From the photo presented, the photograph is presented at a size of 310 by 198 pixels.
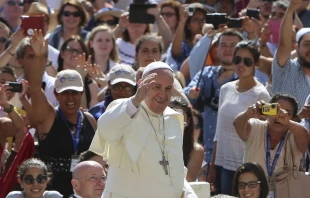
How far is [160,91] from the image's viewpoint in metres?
8.20

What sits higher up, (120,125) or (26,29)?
(26,29)

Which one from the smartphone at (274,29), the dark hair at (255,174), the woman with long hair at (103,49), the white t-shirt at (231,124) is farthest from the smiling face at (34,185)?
the smartphone at (274,29)

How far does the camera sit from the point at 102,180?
9852 mm

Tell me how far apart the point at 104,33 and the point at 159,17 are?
3.49 feet

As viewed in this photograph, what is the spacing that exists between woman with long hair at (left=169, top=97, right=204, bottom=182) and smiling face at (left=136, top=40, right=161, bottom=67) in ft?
6.02

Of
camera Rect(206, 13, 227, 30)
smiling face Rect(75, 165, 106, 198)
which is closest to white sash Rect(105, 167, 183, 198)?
smiling face Rect(75, 165, 106, 198)

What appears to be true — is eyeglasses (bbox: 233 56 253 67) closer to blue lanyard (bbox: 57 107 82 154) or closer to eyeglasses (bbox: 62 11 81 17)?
blue lanyard (bbox: 57 107 82 154)

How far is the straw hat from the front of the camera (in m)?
14.0

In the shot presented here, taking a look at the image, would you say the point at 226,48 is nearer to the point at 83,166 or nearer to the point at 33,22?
the point at 33,22

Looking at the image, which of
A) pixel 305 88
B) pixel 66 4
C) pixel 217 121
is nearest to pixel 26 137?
pixel 217 121

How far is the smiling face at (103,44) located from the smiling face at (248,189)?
4179 millimetres

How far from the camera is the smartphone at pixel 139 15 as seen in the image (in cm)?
1406

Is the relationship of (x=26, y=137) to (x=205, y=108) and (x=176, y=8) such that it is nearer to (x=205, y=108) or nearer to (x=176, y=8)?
(x=205, y=108)

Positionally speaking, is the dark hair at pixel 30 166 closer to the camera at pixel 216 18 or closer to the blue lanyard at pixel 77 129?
the blue lanyard at pixel 77 129
